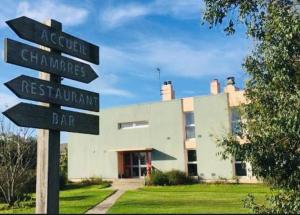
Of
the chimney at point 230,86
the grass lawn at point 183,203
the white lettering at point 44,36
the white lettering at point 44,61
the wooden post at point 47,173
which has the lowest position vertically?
the grass lawn at point 183,203

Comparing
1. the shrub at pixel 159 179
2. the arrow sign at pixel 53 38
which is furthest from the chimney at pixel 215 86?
the arrow sign at pixel 53 38

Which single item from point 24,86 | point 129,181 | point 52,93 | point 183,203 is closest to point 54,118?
point 52,93

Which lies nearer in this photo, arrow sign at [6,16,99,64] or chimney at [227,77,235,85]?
arrow sign at [6,16,99,64]

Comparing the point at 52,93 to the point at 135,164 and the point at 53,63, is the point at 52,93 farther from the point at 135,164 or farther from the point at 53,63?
the point at 135,164

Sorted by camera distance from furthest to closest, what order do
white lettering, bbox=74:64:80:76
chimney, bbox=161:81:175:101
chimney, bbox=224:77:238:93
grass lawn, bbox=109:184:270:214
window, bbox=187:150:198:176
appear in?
chimney, bbox=161:81:175:101 < chimney, bbox=224:77:238:93 < window, bbox=187:150:198:176 < grass lawn, bbox=109:184:270:214 < white lettering, bbox=74:64:80:76

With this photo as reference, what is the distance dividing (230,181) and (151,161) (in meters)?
7.75

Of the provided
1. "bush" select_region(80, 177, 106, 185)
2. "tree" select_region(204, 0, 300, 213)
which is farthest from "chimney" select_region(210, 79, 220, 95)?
"tree" select_region(204, 0, 300, 213)

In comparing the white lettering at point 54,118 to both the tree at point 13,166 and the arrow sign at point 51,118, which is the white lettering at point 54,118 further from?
the tree at point 13,166

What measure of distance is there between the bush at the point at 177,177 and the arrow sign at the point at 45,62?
3084 cm

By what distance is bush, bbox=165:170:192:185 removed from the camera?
3688 centimetres

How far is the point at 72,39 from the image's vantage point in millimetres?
6289

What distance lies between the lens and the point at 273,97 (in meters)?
9.41

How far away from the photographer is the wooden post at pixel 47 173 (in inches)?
221

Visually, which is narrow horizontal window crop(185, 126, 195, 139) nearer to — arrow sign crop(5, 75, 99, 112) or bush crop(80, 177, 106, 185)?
bush crop(80, 177, 106, 185)
